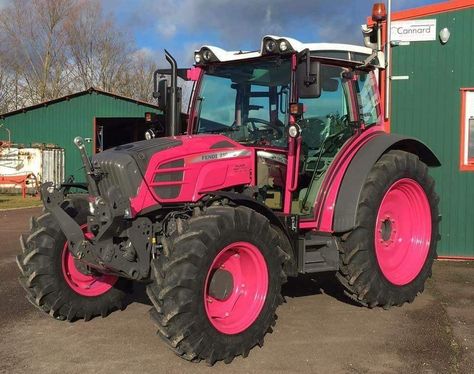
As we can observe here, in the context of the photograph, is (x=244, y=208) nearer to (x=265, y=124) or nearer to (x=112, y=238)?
(x=112, y=238)

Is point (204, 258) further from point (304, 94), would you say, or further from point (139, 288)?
point (139, 288)

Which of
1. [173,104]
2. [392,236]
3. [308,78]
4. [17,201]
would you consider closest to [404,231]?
[392,236]

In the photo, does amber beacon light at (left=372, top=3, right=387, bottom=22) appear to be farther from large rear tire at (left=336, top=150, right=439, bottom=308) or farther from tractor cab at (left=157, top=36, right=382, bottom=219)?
large rear tire at (left=336, top=150, right=439, bottom=308)

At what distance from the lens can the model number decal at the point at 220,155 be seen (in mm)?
4594

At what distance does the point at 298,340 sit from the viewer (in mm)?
4672

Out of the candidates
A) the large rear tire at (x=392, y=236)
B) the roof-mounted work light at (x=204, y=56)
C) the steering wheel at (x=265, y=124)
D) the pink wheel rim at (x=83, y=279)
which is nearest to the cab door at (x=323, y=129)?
the steering wheel at (x=265, y=124)

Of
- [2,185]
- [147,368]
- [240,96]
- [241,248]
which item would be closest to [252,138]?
[240,96]

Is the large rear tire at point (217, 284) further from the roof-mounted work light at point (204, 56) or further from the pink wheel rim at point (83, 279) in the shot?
the roof-mounted work light at point (204, 56)

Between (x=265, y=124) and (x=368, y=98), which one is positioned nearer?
(x=265, y=124)

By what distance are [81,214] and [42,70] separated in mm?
35967

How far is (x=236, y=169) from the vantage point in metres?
4.81

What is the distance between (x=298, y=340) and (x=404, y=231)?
82.6 inches

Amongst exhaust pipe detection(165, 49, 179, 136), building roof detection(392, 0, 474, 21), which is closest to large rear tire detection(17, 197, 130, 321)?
exhaust pipe detection(165, 49, 179, 136)

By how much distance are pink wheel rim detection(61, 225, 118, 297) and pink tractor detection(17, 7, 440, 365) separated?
0.04 ft
